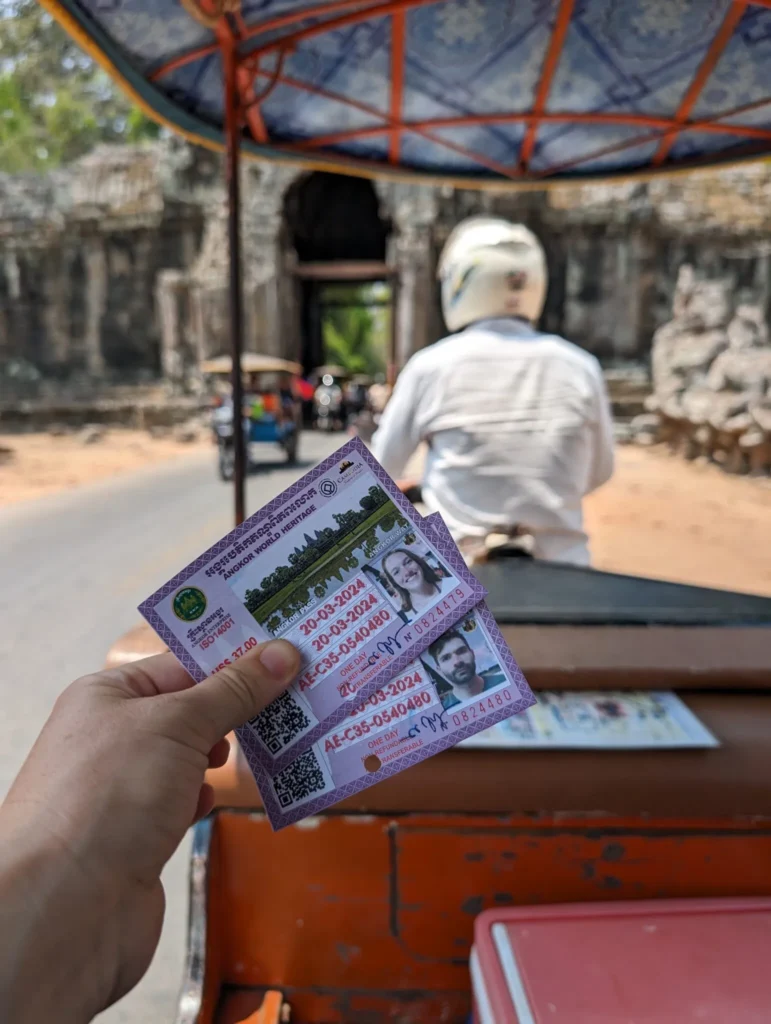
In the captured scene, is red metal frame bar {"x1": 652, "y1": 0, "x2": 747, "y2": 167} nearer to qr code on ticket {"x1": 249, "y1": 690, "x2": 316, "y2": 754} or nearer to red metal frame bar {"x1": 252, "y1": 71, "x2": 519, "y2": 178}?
red metal frame bar {"x1": 252, "y1": 71, "x2": 519, "y2": 178}

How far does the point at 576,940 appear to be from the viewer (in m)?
0.96

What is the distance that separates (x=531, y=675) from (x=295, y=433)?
9.11 meters

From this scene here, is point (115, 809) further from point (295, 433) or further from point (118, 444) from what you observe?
point (118, 444)

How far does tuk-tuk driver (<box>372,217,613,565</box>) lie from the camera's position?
2.02 metres

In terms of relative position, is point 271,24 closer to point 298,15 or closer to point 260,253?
point 298,15

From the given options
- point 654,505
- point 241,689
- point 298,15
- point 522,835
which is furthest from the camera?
point 654,505

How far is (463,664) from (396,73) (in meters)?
2.15

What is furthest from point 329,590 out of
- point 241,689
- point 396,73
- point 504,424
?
point 396,73

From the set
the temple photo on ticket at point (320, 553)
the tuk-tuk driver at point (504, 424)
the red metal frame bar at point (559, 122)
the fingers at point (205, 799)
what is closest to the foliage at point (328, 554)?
the temple photo on ticket at point (320, 553)

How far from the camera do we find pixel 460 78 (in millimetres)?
2293

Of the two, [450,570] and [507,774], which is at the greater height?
[450,570]

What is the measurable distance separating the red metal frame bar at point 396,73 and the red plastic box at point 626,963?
222cm

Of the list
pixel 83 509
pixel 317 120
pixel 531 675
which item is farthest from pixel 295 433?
pixel 531 675

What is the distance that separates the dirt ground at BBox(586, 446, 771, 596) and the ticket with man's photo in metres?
3.45
